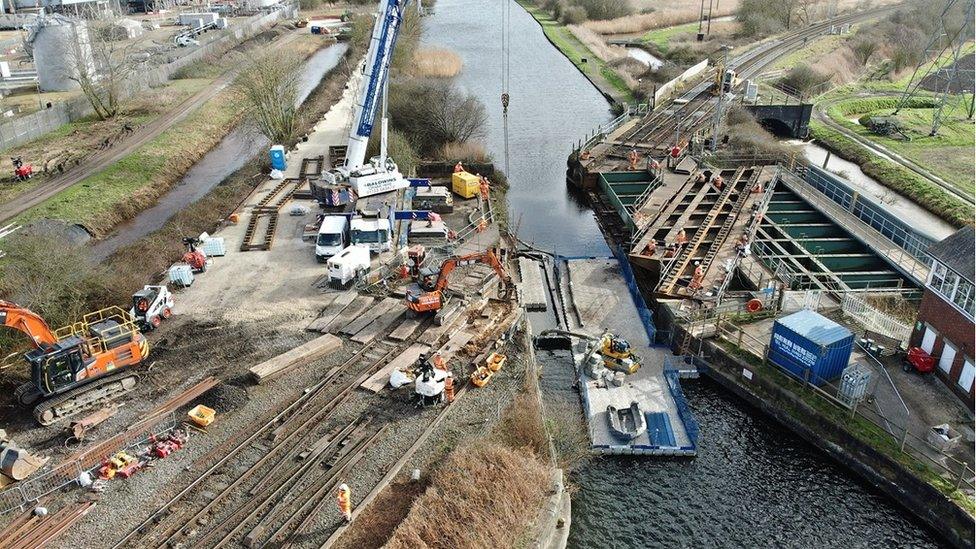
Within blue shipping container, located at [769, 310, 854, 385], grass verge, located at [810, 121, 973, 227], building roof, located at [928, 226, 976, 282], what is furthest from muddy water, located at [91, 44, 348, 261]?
grass verge, located at [810, 121, 973, 227]

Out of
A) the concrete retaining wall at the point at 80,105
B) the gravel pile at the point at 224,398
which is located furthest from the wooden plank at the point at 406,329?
the concrete retaining wall at the point at 80,105

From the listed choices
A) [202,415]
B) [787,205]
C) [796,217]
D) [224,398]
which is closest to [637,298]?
[796,217]

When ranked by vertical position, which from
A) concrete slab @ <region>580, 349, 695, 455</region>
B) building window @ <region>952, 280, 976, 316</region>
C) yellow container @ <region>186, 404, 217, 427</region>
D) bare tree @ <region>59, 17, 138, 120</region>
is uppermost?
bare tree @ <region>59, 17, 138, 120</region>

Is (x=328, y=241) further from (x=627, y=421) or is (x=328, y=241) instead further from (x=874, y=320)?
(x=874, y=320)

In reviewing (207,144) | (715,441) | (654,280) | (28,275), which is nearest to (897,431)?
(715,441)

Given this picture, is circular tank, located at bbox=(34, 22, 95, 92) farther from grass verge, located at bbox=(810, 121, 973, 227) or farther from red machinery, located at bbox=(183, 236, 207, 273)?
grass verge, located at bbox=(810, 121, 973, 227)

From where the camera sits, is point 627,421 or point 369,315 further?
point 369,315
